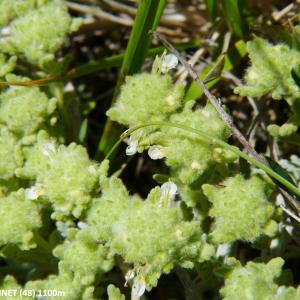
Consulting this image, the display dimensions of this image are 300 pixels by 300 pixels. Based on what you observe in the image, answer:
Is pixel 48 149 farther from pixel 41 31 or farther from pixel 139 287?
pixel 139 287

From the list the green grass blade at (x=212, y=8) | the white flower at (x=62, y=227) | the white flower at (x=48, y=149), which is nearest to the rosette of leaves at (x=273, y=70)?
the green grass blade at (x=212, y=8)

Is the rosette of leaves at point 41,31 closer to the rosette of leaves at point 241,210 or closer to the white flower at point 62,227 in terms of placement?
the white flower at point 62,227

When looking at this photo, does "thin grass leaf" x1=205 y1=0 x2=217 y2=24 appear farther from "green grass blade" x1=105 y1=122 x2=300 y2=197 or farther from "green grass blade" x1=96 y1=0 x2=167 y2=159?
"green grass blade" x1=105 y1=122 x2=300 y2=197

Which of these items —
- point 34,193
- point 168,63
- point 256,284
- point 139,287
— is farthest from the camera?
point 168,63

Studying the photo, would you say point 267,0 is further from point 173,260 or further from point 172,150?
point 173,260

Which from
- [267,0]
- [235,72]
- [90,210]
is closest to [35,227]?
[90,210]

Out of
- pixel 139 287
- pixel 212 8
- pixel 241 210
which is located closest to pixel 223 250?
pixel 241 210
